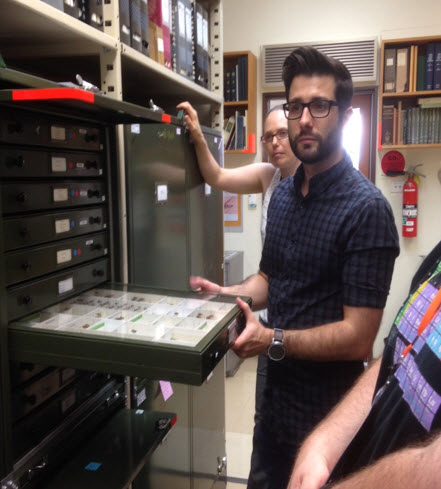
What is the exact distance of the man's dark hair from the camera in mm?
1550

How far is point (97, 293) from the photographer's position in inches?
50.3

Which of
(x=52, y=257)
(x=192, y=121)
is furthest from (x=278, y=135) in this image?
(x=52, y=257)

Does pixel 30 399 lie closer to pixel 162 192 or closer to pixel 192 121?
pixel 162 192

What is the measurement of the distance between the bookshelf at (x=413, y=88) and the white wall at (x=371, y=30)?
20 centimetres

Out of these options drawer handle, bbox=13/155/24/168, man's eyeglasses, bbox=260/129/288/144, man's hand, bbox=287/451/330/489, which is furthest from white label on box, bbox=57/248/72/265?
man's eyeglasses, bbox=260/129/288/144

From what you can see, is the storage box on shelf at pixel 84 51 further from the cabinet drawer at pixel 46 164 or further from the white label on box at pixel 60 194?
the white label on box at pixel 60 194

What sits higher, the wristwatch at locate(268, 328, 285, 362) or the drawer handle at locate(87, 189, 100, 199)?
the drawer handle at locate(87, 189, 100, 199)

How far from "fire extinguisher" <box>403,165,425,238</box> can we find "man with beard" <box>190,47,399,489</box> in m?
2.50

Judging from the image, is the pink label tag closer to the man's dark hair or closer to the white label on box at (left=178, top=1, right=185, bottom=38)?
the man's dark hair

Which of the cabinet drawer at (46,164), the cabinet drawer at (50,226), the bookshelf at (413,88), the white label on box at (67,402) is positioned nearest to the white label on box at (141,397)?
the white label on box at (67,402)

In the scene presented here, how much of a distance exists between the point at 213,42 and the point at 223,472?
2063 millimetres

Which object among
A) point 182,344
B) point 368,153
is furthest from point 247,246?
point 182,344

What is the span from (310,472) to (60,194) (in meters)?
0.81

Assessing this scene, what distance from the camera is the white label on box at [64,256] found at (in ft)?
3.82
